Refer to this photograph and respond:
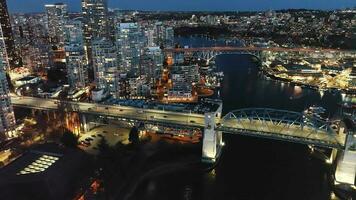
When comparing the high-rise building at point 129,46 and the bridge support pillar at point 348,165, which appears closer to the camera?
the bridge support pillar at point 348,165

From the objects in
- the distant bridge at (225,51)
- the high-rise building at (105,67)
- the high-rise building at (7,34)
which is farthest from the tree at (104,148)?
the distant bridge at (225,51)

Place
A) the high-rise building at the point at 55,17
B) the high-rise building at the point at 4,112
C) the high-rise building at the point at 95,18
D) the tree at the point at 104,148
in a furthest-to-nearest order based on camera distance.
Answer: the high-rise building at the point at 55,17 < the high-rise building at the point at 95,18 < the high-rise building at the point at 4,112 < the tree at the point at 104,148

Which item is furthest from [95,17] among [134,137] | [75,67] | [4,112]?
[134,137]

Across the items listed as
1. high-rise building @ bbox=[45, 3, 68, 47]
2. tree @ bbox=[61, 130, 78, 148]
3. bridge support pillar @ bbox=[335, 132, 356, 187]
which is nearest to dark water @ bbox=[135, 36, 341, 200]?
bridge support pillar @ bbox=[335, 132, 356, 187]

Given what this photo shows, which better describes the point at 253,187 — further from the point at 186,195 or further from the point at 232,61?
the point at 232,61

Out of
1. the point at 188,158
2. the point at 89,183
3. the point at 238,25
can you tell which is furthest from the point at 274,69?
the point at 238,25

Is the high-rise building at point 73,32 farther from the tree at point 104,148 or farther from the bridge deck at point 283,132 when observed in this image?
the bridge deck at point 283,132

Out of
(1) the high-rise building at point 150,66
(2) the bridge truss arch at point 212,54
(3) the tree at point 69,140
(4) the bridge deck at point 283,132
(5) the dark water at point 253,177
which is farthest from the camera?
(2) the bridge truss arch at point 212,54
